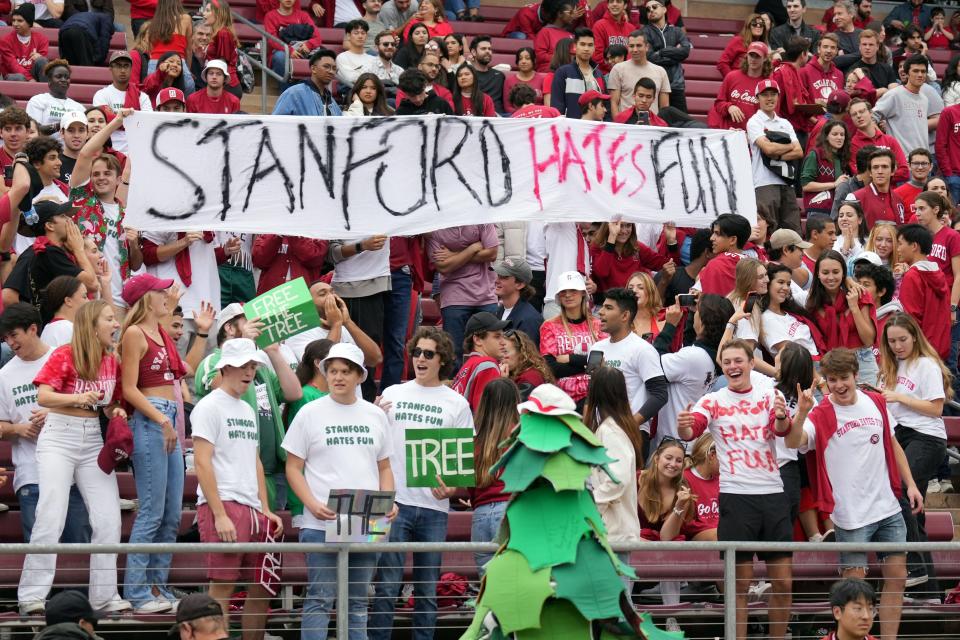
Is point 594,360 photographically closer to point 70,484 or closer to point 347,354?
point 347,354

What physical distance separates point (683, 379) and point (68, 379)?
356cm

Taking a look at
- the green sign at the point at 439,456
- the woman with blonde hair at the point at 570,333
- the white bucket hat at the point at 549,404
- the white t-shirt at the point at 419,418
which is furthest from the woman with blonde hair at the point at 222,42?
the white bucket hat at the point at 549,404

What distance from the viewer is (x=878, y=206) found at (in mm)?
13086

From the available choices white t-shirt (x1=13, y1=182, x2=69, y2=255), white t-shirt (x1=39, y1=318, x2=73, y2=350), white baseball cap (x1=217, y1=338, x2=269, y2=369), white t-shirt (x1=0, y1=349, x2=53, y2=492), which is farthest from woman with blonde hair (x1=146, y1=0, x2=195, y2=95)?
white baseball cap (x1=217, y1=338, x2=269, y2=369)

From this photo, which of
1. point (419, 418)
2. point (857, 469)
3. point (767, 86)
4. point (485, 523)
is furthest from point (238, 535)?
point (767, 86)

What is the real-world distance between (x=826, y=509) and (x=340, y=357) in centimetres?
274

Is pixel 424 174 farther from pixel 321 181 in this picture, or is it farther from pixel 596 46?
pixel 596 46

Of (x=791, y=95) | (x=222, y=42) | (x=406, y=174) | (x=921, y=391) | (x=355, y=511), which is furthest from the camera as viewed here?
(x=791, y=95)

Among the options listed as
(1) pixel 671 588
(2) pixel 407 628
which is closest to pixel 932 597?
(1) pixel 671 588

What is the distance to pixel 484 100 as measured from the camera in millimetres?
14383

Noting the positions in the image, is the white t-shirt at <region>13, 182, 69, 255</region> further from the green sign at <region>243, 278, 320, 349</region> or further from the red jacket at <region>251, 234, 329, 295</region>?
the green sign at <region>243, 278, 320, 349</region>

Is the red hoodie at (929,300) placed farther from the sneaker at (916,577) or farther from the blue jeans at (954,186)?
the blue jeans at (954,186)

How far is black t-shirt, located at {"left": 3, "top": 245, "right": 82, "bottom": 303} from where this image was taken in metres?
9.43

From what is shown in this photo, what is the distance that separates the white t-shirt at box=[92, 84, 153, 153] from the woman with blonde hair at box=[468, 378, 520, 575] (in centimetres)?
543
